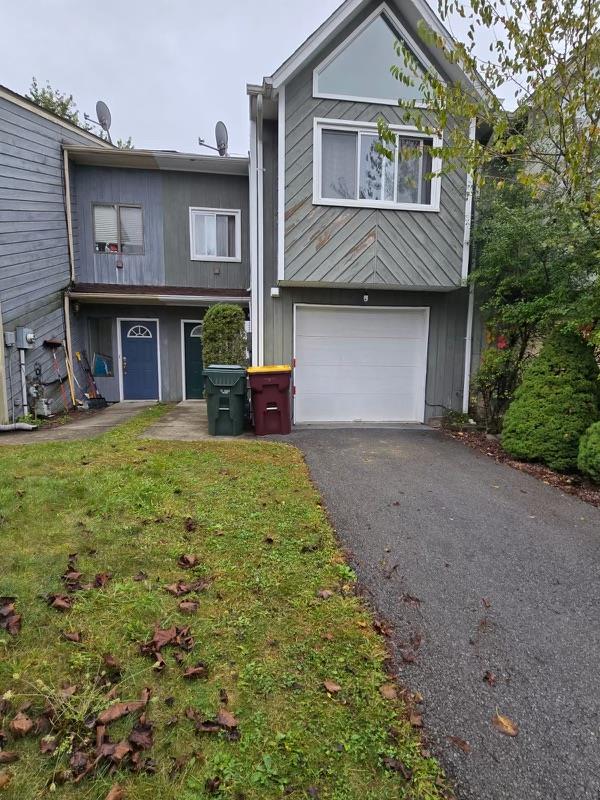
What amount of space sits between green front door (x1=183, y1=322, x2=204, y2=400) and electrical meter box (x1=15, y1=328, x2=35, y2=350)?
3695 mm

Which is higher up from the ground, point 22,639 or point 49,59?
point 49,59

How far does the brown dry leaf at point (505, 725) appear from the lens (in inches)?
69.1

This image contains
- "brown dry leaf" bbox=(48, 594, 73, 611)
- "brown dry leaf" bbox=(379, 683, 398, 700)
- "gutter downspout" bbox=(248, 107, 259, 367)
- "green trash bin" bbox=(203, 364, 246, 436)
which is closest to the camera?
"brown dry leaf" bbox=(379, 683, 398, 700)

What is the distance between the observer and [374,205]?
7.22m

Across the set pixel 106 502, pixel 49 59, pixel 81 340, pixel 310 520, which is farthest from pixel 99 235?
pixel 49 59

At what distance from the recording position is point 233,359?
26.5ft

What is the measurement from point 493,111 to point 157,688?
23.0 feet

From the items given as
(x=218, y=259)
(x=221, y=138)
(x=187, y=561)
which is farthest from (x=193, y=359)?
(x=187, y=561)

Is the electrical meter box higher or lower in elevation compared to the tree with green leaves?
lower

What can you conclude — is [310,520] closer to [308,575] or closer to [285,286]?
[308,575]

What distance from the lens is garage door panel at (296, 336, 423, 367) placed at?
812 cm

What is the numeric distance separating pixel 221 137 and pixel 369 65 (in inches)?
306

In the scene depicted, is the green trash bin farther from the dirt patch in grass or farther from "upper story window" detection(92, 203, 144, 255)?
"upper story window" detection(92, 203, 144, 255)

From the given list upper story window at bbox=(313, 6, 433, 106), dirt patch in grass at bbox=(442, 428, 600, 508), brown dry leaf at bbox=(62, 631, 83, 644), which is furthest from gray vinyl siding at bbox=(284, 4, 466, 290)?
brown dry leaf at bbox=(62, 631, 83, 644)
